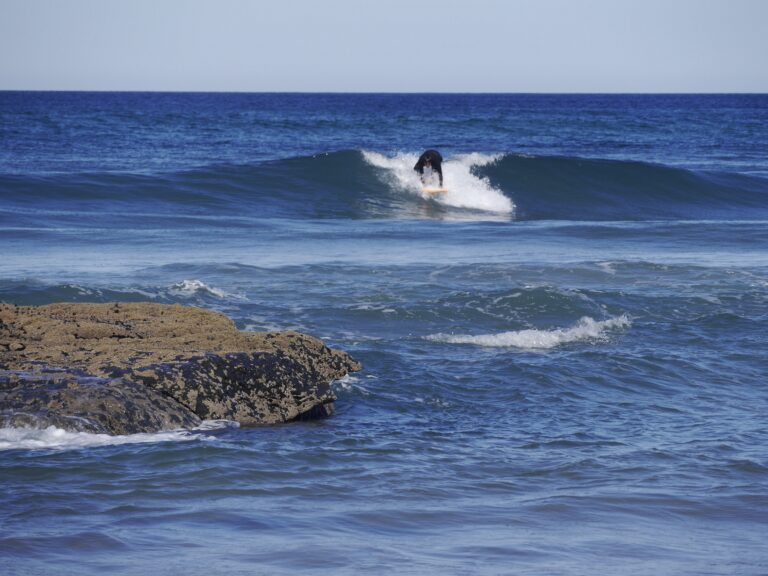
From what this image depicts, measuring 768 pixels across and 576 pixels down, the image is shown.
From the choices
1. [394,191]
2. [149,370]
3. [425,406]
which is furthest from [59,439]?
[394,191]

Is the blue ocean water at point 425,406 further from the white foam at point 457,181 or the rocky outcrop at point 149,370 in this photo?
the white foam at point 457,181

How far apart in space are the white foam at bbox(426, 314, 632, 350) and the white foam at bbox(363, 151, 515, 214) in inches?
552

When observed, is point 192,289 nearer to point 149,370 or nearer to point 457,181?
point 149,370

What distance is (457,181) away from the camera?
2572 cm

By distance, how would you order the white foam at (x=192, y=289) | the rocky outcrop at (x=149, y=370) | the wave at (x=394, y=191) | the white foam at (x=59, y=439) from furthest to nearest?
the wave at (x=394, y=191) < the white foam at (x=192, y=289) < the rocky outcrop at (x=149, y=370) < the white foam at (x=59, y=439)

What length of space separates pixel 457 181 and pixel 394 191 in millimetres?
1845

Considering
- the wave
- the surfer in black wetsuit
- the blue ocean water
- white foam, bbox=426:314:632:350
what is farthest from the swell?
white foam, bbox=426:314:632:350

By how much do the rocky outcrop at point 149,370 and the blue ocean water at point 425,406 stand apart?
139 millimetres

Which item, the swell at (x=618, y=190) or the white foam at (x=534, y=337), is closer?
the white foam at (x=534, y=337)

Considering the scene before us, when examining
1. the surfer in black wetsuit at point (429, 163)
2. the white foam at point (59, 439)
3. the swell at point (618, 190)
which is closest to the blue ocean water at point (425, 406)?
the white foam at point (59, 439)

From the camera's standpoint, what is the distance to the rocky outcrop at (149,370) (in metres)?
5.78

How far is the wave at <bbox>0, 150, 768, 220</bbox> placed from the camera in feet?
69.1

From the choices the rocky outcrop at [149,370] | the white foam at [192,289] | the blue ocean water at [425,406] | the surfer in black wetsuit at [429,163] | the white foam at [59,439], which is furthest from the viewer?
the surfer in black wetsuit at [429,163]

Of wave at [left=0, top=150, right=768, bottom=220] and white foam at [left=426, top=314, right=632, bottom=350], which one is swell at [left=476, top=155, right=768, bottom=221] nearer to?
wave at [left=0, top=150, right=768, bottom=220]
